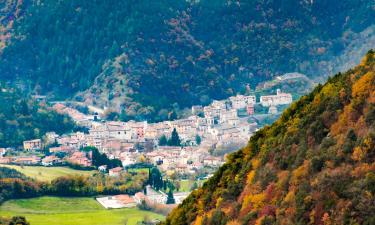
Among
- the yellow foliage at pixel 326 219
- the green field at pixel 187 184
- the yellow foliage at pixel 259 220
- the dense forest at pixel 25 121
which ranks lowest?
the green field at pixel 187 184

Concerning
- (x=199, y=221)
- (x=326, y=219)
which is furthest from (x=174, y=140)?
(x=326, y=219)

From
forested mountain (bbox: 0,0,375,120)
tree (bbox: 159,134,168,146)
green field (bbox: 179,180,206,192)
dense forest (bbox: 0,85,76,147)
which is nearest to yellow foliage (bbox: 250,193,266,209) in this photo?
green field (bbox: 179,180,206,192)

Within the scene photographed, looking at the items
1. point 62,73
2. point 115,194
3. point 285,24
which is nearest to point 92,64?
point 62,73

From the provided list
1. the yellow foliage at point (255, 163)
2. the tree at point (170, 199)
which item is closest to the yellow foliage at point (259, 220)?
the yellow foliage at point (255, 163)

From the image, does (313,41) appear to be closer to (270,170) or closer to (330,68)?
(330,68)

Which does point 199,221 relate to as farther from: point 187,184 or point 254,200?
point 187,184

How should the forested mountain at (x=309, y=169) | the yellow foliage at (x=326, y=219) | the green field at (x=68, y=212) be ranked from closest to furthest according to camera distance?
the yellow foliage at (x=326, y=219) → the forested mountain at (x=309, y=169) → the green field at (x=68, y=212)

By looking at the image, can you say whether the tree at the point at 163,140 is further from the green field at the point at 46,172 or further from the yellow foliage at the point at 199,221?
the yellow foliage at the point at 199,221
